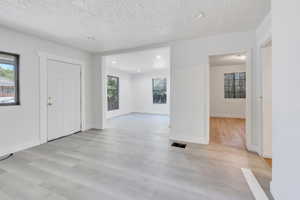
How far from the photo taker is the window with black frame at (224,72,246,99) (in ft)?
21.9

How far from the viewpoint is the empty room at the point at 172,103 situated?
5.22 feet

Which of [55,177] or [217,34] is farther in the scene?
[217,34]

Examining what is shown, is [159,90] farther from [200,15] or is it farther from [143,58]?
[200,15]

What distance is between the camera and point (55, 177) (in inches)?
78.7

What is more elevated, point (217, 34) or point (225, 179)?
→ point (217, 34)

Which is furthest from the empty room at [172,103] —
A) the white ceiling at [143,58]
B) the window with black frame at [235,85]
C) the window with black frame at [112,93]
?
the window with black frame at [235,85]

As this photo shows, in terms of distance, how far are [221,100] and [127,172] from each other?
6358 mm

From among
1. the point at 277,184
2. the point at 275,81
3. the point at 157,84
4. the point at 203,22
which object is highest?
the point at 203,22

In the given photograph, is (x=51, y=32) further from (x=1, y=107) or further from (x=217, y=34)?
(x=217, y=34)

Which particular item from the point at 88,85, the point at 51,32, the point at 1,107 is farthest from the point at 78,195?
the point at 88,85

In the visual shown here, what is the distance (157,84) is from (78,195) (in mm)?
7109

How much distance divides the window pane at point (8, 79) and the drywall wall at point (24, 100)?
0.36ft

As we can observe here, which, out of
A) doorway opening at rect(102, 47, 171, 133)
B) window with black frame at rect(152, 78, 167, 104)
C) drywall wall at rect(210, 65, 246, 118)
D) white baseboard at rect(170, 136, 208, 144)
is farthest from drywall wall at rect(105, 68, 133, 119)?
drywall wall at rect(210, 65, 246, 118)

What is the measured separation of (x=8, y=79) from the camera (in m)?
2.85
